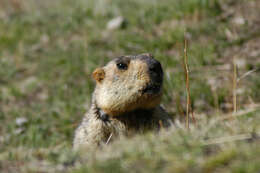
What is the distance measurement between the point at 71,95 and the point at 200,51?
7.56 feet

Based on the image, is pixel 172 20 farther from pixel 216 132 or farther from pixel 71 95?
pixel 216 132

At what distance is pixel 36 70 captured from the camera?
7934 millimetres

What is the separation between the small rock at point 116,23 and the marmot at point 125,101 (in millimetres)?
3907

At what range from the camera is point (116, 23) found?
820 cm

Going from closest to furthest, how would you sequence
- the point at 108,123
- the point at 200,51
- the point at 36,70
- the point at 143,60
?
the point at 143,60 < the point at 108,123 < the point at 200,51 < the point at 36,70

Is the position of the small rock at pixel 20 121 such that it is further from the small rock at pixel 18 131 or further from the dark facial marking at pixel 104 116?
the dark facial marking at pixel 104 116

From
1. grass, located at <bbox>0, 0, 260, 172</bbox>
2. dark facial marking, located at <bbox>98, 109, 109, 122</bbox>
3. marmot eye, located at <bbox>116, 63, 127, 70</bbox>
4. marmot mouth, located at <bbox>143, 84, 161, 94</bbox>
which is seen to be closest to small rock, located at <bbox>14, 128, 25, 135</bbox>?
grass, located at <bbox>0, 0, 260, 172</bbox>

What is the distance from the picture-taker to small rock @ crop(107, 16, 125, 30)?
8180 mm

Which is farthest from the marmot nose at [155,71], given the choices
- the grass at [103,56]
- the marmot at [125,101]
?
the grass at [103,56]

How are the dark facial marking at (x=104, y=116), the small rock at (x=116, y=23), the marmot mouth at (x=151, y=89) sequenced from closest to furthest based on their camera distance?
the marmot mouth at (x=151, y=89) → the dark facial marking at (x=104, y=116) → the small rock at (x=116, y=23)

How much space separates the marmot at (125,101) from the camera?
152 inches

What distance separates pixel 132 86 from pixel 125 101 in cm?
16

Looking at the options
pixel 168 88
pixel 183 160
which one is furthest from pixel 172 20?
pixel 183 160

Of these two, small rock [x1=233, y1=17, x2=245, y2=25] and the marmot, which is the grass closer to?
small rock [x1=233, y1=17, x2=245, y2=25]
